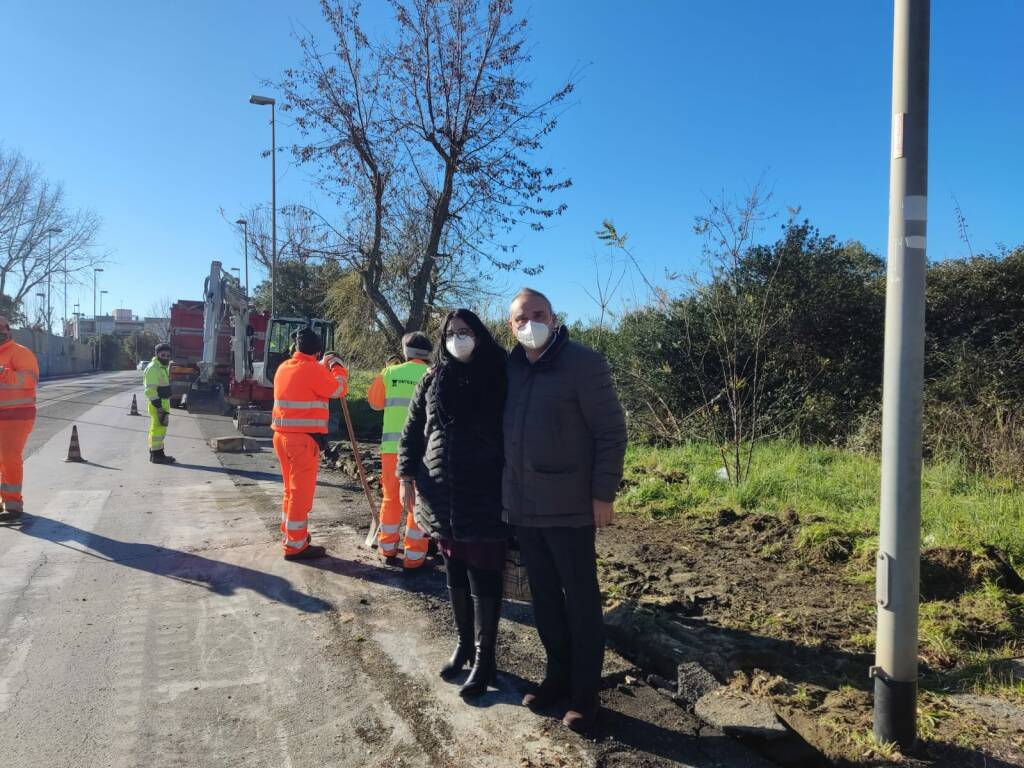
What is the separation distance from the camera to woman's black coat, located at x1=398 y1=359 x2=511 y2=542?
11.0ft

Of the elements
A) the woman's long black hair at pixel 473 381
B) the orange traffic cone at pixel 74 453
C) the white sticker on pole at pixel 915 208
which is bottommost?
the orange traffic cone at pixel 74 453

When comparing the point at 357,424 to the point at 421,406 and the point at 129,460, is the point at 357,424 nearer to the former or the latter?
the point at 129,460

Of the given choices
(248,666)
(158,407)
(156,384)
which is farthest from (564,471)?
(156,384)

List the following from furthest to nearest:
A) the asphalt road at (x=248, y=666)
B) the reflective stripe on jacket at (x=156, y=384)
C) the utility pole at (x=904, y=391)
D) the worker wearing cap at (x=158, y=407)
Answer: the reflective stripe on jacket at (x=156, y=384) < the worker wearing cap at (x=158, y=407) < the asphalt road at (x=248, y=666) < the utility pole at (x=904, y=391)

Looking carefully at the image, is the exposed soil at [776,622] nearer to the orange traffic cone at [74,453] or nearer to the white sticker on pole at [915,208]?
the white sticker on pole at [915,208]

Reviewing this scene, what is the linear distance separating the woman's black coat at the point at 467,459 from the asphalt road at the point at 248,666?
859 mm

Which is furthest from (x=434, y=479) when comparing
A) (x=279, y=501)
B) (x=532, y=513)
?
(x=279, y=501)

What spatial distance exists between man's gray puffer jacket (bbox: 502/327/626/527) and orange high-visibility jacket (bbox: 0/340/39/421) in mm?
6071

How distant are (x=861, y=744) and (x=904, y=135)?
253 cm

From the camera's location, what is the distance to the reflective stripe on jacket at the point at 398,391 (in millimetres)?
5336

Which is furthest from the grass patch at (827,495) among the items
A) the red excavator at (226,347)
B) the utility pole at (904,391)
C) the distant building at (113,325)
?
the distant building at (113,325)

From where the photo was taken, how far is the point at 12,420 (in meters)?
6.84

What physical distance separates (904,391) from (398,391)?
3567 mm

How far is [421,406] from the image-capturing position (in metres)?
3.72
